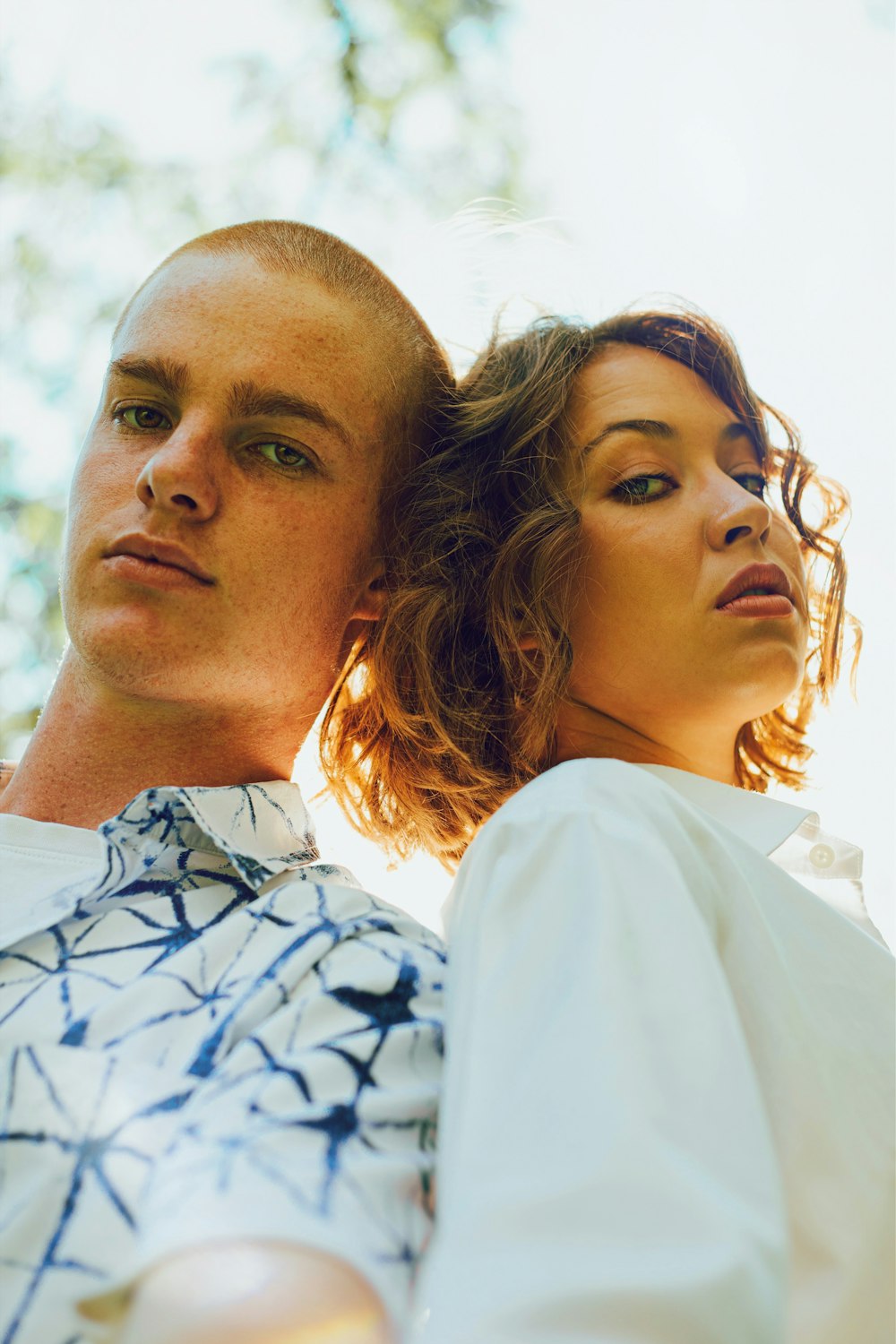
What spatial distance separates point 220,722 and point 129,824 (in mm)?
367

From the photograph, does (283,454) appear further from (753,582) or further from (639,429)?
(753,582)

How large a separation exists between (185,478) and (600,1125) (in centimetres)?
125

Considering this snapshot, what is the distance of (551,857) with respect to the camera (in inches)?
46.5

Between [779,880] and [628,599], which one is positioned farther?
[628,599]

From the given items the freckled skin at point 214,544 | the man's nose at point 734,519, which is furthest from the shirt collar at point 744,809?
the freckled skin at point 214,544

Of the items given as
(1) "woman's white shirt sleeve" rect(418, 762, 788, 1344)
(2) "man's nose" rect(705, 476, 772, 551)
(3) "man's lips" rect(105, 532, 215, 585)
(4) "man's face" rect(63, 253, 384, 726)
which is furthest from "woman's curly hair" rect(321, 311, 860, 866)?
(1) "woman's white shirt sleeve" rect(418, 762, 788, 1344)

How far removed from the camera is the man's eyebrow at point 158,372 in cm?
188

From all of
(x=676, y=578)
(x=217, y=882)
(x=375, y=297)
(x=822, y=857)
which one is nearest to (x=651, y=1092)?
(x=217, y=882)

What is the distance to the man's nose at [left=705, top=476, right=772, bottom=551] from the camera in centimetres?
179

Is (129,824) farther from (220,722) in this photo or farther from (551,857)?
(551,857)

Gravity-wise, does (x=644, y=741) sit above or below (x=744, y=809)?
above

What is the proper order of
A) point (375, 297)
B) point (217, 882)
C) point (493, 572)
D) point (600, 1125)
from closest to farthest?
point (600, 1125) → point (217, 882) → point (493, 572) → point (375, 297)

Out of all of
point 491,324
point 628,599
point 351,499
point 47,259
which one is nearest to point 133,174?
point 47,259

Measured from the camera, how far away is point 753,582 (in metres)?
1.80
